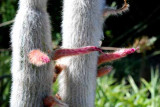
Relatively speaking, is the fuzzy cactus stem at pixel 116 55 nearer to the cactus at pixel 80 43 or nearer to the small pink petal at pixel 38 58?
the cactus at pixel 80 43

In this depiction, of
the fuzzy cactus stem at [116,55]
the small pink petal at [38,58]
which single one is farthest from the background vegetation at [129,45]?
the small pink petal at [38,58]

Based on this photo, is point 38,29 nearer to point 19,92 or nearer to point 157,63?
point 19,92

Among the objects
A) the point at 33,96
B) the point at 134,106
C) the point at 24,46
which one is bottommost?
the point at 134,106

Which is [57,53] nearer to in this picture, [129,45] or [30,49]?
[30,49]

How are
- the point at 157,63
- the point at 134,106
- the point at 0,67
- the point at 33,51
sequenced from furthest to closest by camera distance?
the point at 157,63, the point at 0,67, the point at 134,106, the point at 33,51

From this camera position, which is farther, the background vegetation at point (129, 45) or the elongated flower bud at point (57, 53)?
the background vegetation at point (129, 45)

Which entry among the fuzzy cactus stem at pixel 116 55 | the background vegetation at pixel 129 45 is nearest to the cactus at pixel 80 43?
the fuzzy cactus stem at pixel 116 55

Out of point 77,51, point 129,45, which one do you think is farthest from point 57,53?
point 129,45

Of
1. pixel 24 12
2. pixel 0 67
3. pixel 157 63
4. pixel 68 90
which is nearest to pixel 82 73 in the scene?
pixel 68 90

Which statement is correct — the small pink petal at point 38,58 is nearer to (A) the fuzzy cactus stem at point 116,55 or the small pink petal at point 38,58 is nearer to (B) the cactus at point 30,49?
(B) the cactus at point 30,49
